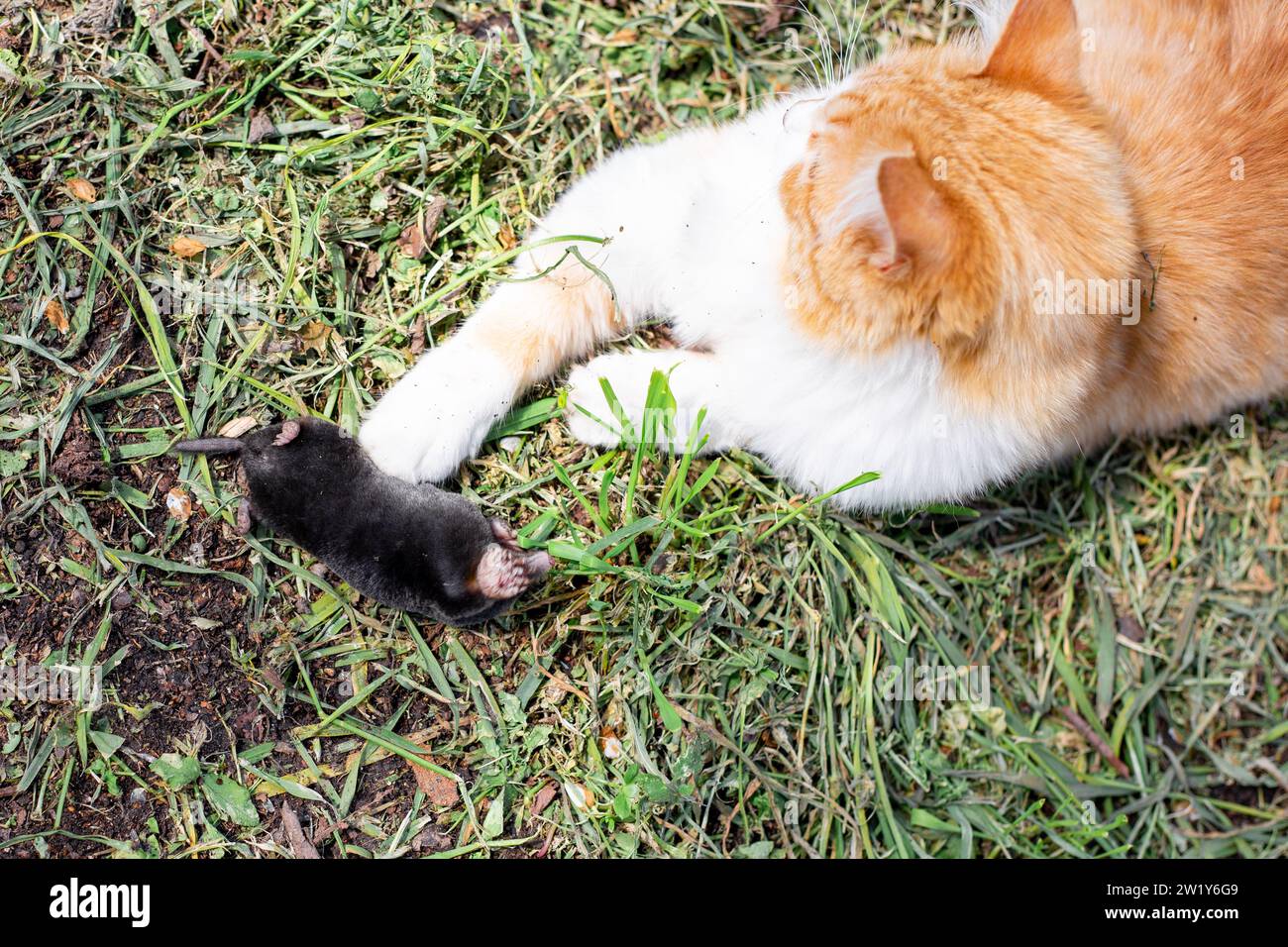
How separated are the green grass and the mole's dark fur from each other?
289 millimetres

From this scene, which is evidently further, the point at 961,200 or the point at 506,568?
the point at 506,568

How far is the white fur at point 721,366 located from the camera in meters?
2.17

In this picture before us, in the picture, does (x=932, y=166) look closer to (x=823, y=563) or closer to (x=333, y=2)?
(x=823, y=563)

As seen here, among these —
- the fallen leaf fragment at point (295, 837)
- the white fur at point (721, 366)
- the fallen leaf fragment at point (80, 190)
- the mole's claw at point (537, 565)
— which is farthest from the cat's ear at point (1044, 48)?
the fallen leaf fragment at point (295, 837)

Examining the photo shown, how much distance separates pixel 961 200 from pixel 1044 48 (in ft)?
1.89

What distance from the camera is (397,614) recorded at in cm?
271

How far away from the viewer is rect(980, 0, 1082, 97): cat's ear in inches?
78.4

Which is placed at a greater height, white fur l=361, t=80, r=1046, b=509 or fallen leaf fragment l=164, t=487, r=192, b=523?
white fur l=361, t=80, r=1046, b=509

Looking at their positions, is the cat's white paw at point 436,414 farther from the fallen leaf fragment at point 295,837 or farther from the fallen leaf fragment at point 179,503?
the fallen leaf fragment at point 295,837

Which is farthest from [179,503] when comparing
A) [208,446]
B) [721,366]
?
[721,366]

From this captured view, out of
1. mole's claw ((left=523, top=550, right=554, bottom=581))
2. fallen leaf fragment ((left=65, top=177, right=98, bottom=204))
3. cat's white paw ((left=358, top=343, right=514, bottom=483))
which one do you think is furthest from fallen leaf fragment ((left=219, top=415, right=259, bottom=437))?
mole's claw ((left=523, top=550, right=554, bottom=581))

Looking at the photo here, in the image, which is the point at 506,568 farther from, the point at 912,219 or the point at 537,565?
the point at 912,219

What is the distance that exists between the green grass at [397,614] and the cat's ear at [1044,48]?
1231 millimetres

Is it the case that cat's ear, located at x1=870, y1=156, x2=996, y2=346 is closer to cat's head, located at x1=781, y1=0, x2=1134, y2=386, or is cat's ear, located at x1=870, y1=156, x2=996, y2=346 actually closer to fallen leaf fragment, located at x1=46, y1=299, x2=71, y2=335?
cat's head, located at x1=781, y1=0, x2=1134, y2=386
